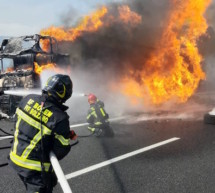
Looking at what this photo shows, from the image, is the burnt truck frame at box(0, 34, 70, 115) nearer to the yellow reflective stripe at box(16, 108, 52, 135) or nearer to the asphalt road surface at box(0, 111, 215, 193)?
the asphalt road surface at box(0, 111, 215, 193)

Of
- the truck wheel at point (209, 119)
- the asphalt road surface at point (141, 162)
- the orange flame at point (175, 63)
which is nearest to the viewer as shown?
the asphalt road surface at point (141, 162)

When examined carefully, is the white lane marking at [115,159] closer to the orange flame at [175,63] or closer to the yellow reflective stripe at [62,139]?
the yellow reflective stripe at [62,139]

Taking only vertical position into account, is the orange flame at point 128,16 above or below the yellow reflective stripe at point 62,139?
above

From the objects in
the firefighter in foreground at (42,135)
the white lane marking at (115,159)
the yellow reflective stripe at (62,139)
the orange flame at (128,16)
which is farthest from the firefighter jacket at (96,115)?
the orange flame at (128,16)

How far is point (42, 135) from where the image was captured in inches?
100

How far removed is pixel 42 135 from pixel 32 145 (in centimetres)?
18

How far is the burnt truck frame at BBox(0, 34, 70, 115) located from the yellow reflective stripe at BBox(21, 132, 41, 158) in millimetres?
8098

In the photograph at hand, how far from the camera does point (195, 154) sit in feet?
19.6

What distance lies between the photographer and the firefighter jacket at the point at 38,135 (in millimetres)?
2555

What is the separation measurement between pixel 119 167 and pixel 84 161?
2.62 feet

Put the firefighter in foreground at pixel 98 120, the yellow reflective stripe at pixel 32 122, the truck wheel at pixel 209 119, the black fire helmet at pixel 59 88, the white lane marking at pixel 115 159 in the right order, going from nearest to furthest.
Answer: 1. the yellow reflective stripe at pixel 32 122
2. the black fire helmet at pixel 59 88
3. the white lane marking at pixel 115 159
4. the firefighter in foreground at pixel 98 120
5. the truck wheel at pixel 209 119

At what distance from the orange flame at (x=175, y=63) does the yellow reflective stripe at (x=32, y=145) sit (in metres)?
10.8

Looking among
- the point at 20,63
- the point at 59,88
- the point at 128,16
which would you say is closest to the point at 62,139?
the point at 59,88

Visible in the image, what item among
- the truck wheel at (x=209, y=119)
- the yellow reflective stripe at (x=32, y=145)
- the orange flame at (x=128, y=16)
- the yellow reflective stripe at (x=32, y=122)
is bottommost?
the truck wheel at (x=209, y=119)
